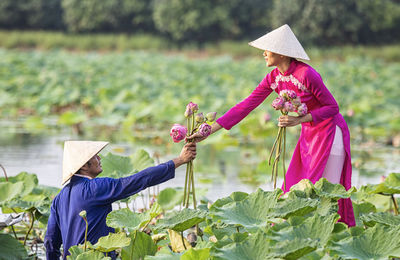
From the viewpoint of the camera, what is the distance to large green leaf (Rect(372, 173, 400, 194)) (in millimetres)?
3344

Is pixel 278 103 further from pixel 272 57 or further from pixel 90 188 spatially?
pixel 90 188

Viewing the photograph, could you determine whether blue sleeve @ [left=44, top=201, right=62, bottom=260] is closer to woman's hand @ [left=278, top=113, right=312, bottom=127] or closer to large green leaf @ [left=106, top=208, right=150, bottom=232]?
large green leaf @ [left=106, top=208, right=150, bottom=232]

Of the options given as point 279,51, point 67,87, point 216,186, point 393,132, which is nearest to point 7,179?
point 279,51

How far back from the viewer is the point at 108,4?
32.8 metres

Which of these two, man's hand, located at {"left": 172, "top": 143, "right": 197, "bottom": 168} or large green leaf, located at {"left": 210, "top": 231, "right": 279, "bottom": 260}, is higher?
man's hand, located at {"left": 172, "top": 143, "right": 197, "bottom": 168}

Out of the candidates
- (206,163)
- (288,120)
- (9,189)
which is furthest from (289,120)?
(206,163)

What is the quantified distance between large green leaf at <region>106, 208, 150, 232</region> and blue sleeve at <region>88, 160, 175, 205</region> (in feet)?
0.25

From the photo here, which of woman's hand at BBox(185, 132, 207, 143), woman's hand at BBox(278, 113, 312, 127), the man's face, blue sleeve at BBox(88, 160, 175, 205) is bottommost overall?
blue sleeve at BBox(88, 160, 175, 205)

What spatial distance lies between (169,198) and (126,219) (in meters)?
1.19

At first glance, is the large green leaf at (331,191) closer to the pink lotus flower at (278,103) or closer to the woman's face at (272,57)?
the pink lotus flower at (278,103)

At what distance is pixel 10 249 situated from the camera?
10.3 feet

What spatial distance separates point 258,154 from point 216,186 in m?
1.81

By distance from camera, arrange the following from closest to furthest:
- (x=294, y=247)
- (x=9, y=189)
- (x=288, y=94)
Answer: (x=294, y=247) < (x=288, y=94) < (x=9, y=189)

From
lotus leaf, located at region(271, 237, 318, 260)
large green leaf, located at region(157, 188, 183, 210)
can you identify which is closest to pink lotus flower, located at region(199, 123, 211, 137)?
lotus leaf, located at region(271, 237, 318, 260)
